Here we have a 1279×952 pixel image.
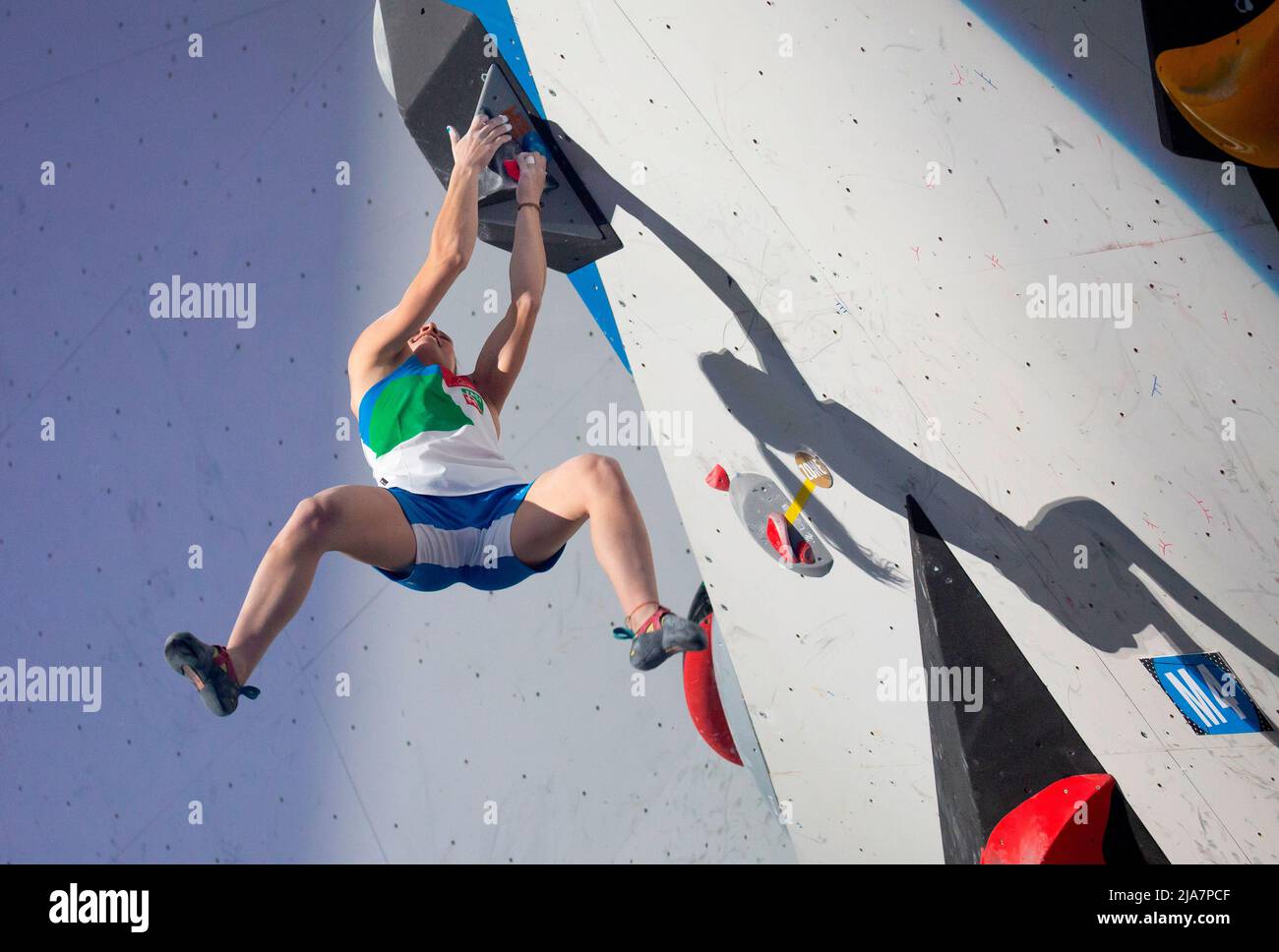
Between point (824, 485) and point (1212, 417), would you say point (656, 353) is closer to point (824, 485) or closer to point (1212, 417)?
point (824, 485)

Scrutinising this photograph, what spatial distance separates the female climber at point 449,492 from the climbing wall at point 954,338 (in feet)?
1.15

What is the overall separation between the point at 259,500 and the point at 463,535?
1.18 m

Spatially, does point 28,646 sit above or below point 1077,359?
below

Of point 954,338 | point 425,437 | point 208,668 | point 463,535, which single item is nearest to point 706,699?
point 463,535

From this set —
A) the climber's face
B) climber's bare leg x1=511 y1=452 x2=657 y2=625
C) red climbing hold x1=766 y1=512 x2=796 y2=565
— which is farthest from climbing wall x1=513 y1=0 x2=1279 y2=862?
climber's bare leg x1=511 y1=452 x2=657 y2=625

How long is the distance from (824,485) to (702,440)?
340mm

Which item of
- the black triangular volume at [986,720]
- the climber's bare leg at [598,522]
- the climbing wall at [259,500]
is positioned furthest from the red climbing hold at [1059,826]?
the climber's bare leg at [598,522]

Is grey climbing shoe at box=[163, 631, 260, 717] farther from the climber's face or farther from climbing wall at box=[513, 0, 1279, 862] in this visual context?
climbing wall at box=[513, 0, 1279, 862]

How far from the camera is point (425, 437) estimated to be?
2.40 m

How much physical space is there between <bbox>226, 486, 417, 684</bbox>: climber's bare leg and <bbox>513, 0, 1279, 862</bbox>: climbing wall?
0.85m

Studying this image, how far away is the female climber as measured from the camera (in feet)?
6.77

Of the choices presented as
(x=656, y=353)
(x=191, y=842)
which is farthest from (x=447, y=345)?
(x=191, y=842)

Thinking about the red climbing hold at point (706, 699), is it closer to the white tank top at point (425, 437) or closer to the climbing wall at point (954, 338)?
the climbing wall at point (954, 338)
